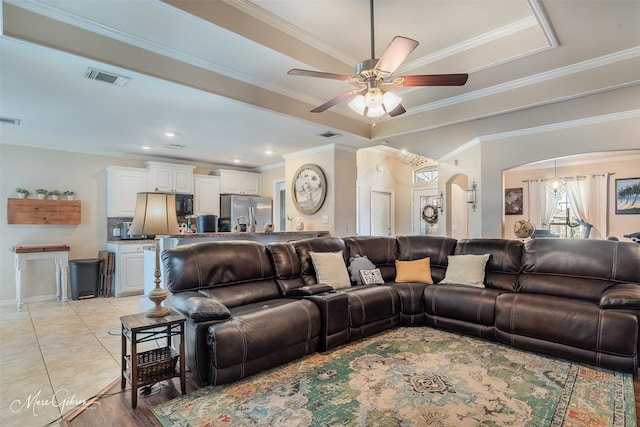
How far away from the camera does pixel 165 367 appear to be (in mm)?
2400

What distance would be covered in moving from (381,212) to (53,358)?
704 centimetres

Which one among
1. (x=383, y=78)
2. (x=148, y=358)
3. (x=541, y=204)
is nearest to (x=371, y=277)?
(x=383, y=78)

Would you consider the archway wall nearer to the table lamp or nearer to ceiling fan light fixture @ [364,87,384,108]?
ceiling fan light fixture @ [364,87,384,108]

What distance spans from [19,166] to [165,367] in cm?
530

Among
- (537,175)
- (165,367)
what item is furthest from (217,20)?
(537,175)

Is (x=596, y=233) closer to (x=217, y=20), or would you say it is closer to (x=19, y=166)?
(x=217, y=20)

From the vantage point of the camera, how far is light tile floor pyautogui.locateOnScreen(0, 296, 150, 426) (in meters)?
2.27

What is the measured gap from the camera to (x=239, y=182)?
25.2 feet

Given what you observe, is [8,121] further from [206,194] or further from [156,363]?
[156,363]

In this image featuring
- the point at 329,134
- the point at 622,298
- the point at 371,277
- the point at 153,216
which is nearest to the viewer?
the point at 153,216

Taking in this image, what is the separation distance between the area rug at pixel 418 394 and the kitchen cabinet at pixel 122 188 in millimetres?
4883

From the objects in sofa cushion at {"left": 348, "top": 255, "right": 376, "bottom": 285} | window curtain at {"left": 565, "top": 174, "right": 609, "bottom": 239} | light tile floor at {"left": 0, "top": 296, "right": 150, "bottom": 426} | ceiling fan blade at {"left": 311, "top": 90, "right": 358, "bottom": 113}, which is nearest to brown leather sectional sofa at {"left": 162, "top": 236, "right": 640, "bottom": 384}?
sofa cushion at {"left": 348, "top": 255, "right": 376, "bottom": 285}

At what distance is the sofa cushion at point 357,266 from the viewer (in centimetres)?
405

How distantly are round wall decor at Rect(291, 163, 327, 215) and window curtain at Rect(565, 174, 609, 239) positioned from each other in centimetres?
604
